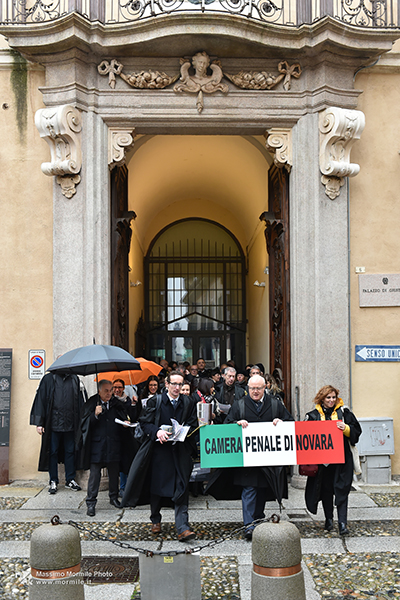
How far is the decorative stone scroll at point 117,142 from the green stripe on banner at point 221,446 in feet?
15.0

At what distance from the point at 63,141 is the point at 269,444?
5.14 meters

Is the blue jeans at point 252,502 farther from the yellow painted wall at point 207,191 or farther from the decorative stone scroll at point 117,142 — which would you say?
the yellow painted wall at point 207,191

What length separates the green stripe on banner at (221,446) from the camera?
21.1 feet

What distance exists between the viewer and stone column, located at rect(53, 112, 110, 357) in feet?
29.6

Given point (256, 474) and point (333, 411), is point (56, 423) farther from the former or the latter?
point (333, 411)

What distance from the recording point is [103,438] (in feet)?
24.6

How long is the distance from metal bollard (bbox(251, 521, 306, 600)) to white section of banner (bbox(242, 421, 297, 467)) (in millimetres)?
2278

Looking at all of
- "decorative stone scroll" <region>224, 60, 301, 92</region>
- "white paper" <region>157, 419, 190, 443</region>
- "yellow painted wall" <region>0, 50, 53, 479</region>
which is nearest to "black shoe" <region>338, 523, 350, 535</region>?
"white paper" <region>157, 419, 190, 443</region>

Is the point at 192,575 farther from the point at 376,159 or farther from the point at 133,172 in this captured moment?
the point at 133,172

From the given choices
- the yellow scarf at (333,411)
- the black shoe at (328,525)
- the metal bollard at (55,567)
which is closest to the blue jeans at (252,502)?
the black shoe at (328,525)

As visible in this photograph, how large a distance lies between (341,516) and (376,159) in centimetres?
533

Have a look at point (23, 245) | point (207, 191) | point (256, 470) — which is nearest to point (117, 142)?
point (23, 245)

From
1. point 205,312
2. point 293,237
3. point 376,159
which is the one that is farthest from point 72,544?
point 205,312

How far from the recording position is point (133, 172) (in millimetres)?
14367
